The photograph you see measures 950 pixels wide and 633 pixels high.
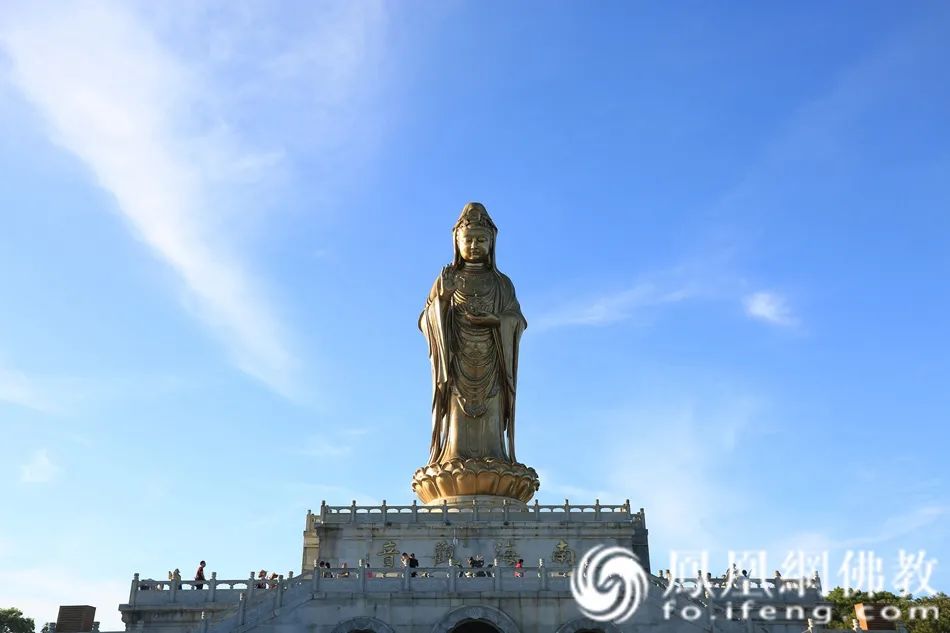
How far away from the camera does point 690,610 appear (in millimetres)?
18781

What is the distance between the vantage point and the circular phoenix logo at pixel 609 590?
62.3ft

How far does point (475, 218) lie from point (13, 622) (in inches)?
1195

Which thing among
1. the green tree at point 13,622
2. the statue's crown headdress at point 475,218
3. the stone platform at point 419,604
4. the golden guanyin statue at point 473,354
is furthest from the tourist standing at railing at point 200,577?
the green tree at point 13,622

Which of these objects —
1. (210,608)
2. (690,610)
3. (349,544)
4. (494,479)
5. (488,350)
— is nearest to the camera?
(690,610)

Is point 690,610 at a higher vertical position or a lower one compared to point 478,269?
lower

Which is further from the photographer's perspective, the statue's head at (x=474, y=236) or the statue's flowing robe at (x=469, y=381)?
the statue's head at (x=474, y=236)

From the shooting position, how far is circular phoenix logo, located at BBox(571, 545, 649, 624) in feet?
62.3

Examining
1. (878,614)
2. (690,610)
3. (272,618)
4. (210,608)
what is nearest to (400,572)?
(272,618)

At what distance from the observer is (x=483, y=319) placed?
29938 millimetres

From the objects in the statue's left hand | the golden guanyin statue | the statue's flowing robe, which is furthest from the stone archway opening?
the statue's left hand

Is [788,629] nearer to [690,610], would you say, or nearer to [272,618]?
[690,610]

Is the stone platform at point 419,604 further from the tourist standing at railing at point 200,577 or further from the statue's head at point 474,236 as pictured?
the statue's head at point 474,236

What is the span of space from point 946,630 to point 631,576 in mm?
17247

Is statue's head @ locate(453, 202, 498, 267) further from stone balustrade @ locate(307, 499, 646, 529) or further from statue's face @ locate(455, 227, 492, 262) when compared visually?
stone balustrade @ locate(307, 499, 646, 529)
